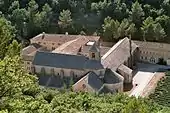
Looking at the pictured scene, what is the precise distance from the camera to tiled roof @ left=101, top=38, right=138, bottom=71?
52.5m

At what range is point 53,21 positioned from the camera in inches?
2704

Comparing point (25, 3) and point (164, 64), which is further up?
point (25, 3)

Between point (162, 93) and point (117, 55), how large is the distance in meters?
9.53

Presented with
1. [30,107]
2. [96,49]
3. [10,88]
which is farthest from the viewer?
[96,49]

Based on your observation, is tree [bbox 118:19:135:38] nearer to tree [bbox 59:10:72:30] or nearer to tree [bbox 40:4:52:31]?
tree [bbox 59:10:72:30]

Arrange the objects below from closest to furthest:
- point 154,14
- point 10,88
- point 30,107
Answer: point 10,88
point 30,107
point 154,14

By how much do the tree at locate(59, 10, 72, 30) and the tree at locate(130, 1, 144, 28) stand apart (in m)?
10.00

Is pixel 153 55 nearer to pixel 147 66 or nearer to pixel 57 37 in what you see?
pixel 147 66

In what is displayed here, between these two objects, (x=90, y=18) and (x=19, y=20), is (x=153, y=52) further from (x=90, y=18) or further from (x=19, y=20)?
(x=19, y=20)

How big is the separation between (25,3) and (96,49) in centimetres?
2508

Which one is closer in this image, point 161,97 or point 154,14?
point 161,97

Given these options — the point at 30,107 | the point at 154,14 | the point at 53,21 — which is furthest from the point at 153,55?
the point at 30,107

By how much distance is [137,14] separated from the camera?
2500 inches

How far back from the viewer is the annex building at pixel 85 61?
164 ft
